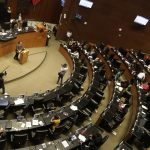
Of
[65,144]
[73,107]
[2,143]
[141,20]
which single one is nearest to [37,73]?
[73,107]

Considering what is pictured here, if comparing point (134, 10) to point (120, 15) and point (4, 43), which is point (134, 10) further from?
point (4, 43)

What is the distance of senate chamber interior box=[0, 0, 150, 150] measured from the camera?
12.7 m

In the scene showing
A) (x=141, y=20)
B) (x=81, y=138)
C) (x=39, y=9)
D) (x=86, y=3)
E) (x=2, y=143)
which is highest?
(x=86, y=3)

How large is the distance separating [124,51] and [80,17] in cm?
415

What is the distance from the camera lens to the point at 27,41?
1973cm

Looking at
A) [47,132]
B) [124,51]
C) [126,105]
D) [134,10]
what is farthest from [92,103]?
[134,10]

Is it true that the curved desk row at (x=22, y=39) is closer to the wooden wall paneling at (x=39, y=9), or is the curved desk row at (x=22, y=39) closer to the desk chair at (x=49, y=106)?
the wooden wall paneling at (x=39, y=9)

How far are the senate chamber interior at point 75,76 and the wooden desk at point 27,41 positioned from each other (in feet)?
0.22

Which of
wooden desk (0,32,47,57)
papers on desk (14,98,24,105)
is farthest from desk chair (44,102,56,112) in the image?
wooden desk (0,32,47,57)

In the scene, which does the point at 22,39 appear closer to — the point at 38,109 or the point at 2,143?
the point at 38,109

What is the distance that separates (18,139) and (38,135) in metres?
0.87

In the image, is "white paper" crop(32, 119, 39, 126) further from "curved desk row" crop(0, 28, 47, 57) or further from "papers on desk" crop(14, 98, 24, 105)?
"curved desk row" crop(0, 28, 47, 57)

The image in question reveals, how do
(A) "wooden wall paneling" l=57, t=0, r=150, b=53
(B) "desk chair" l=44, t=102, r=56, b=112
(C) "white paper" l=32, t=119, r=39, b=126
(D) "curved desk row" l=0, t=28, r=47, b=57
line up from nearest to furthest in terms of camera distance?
(C) "white paper" l=32, t=119, r=39, b=126 → (B) "desk chair" l=44, t=102, r=56, b=112 → (D) "curved desk row" l=0, t=28, r=47, b=57 → (A) "wooden wall paneling" l=57, t=0, r=150, b=53

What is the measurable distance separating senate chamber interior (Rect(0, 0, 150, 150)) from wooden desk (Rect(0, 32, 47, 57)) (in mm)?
67
